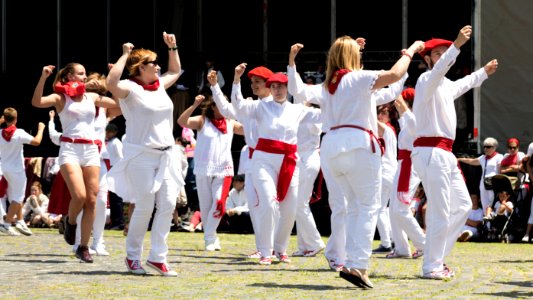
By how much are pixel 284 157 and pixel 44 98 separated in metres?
2.41

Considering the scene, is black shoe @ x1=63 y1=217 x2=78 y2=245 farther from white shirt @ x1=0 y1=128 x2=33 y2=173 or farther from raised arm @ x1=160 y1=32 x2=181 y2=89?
white shirt @ x1=0 y1=128 x2=33 y2=173

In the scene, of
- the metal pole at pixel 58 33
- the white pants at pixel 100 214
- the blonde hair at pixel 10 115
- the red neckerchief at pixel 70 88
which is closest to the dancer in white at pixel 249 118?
the red neckerchief at pixel 70 88

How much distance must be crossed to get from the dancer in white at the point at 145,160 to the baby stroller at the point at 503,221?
928cm

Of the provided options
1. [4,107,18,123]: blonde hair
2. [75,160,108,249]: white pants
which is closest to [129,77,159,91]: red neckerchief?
[75,160,108,249]: white pants

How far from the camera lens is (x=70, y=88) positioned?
12891 millimetres

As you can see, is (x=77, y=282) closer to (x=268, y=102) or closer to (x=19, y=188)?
(x=268, y=102)

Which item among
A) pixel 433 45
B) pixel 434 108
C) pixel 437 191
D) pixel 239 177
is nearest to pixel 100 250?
pixel 437 191

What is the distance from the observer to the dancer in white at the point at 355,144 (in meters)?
9.90

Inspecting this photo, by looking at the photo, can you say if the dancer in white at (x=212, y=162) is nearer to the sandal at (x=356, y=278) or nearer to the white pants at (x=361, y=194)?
the white pants at (x=361, y=194)

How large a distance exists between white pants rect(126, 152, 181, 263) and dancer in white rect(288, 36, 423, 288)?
62.6 inches

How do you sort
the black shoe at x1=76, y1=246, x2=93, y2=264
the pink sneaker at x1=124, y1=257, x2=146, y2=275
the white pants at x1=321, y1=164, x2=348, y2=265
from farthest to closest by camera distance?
the black shoe at x1=76, y1=246, x2=93, y2=264 < the white pants at x1=321, y1=164, x2=348, y2=265 < the pink sneaker at x1=124, y1=257, x2=146, y2=275

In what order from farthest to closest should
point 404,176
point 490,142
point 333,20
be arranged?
point 333,20 → point 490,142 → point 404,176

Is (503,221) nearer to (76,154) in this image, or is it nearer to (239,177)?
(239,177)

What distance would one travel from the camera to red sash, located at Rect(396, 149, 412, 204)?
13.2 metres
